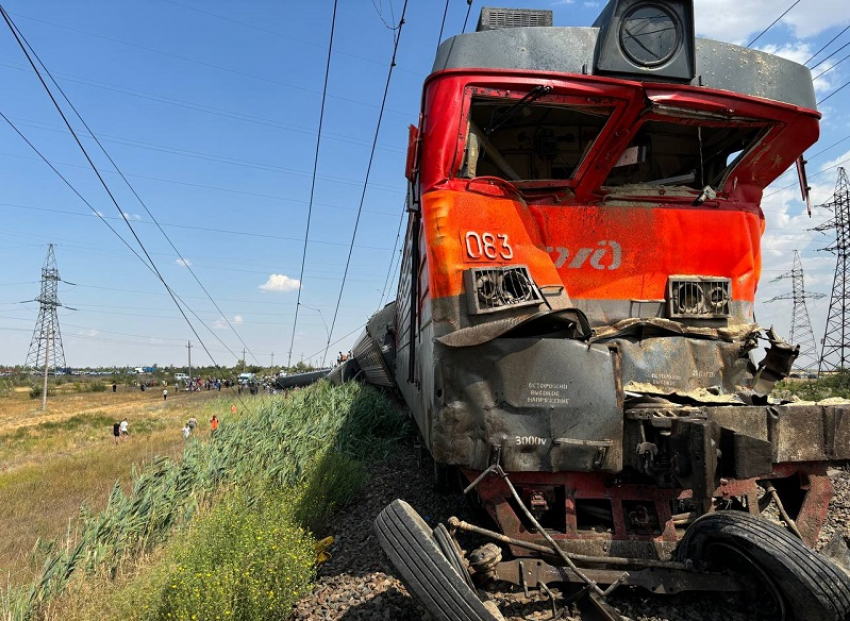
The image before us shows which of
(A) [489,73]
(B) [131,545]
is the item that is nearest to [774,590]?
(A) [489,73]

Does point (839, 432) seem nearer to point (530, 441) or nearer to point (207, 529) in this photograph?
point (530, 441)

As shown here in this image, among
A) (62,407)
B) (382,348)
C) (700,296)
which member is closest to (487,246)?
(700,296)

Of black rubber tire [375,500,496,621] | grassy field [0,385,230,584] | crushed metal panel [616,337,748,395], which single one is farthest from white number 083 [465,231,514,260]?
grassy field [0,385,230,584]

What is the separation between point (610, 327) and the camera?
14.0ft

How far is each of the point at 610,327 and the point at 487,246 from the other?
1154mm

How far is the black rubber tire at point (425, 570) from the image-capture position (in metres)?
2.82

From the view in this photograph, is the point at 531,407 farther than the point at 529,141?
No

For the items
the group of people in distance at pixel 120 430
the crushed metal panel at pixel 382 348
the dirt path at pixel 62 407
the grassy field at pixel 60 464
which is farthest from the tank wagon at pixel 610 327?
the dirt path at pixel 62 407

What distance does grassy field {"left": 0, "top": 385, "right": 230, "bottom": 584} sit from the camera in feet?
29.3

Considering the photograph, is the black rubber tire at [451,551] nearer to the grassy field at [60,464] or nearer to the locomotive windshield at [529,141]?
the locomotive windshield at [529,141]

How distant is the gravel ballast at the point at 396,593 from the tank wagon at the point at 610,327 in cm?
20

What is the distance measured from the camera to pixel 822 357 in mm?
40031

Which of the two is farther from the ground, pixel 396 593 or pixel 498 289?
pixel 498 289

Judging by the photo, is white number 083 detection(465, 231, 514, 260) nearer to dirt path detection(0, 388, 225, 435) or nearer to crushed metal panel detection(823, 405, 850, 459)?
crushed metal panel detection(823, 405, 850, 459)
